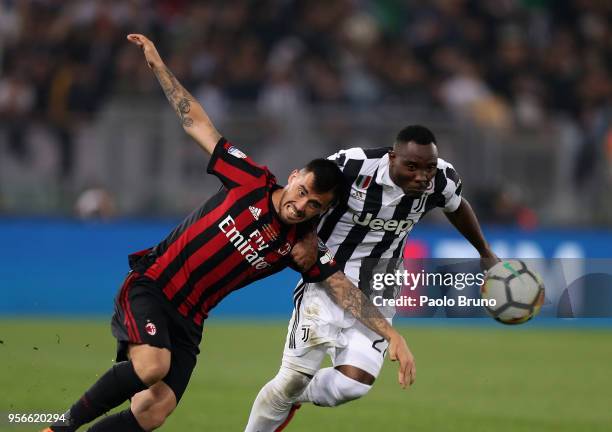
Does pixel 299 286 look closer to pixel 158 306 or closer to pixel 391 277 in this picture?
pixel 391 277

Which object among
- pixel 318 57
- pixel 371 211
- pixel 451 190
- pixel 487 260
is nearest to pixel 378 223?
pixel 371 211

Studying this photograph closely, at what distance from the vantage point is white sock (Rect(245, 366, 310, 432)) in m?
6.69

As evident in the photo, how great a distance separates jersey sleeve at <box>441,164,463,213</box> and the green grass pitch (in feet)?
5.49

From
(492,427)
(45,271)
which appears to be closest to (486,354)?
(492,427)

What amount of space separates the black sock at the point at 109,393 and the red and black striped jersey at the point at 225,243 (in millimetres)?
452

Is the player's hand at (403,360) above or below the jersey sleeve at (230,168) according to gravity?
below

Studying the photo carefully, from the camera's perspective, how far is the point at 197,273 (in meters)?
6.14

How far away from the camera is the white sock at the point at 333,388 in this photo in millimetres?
6613

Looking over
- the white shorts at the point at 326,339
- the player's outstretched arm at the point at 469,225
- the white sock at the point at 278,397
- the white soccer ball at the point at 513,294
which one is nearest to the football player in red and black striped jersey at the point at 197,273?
the white shorts at the point at 326,339

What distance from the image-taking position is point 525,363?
11.7 m

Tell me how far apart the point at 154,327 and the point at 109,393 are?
404mm

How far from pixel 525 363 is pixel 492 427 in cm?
375

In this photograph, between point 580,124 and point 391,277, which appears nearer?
point 391,277

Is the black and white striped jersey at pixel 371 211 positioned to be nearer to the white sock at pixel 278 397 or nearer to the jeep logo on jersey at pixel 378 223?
the jeep logo on jersey at pixel 378 223
